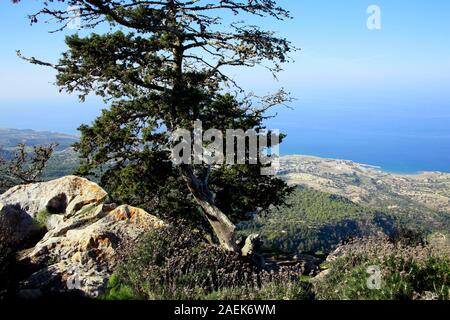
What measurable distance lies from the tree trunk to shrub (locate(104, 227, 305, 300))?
255 inches

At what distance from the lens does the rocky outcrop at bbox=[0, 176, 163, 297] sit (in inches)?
322

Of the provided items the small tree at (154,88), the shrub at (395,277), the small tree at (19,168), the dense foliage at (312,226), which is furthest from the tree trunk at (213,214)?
the dense foliage at (312,226)

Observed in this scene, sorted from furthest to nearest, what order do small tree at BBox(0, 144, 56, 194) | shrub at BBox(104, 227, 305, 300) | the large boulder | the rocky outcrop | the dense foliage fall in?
the dense foliage
small tree at BBox(0, 144, 56, 194)
the large boulder
the rocky outcrop
shrub at BBox(104, 227, 305, 300)

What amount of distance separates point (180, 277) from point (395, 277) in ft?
12.5

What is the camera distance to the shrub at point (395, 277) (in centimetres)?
648

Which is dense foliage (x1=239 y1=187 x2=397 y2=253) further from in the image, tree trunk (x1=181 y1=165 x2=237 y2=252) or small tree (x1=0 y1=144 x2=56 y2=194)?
tree trunk (x1=181 y1=165 x2=237 y2=252)

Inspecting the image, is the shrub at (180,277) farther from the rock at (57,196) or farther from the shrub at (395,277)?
the rock at (57,196)

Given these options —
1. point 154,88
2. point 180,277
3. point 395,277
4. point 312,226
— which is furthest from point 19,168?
point 312,226

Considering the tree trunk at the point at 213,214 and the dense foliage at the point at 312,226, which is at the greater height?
the tree trunk at the point at 213,214

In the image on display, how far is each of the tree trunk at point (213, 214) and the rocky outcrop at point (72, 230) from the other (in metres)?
4.95

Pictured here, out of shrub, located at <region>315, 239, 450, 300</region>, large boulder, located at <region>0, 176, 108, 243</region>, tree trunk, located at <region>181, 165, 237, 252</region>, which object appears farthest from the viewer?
tree trunk, located at <region>181, 165, 237, 252</region>

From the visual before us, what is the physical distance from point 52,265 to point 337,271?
20.8ft

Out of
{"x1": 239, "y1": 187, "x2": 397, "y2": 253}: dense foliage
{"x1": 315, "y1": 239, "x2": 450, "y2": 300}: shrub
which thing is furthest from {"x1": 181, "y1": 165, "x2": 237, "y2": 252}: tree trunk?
{"x1": 239, "y1": 187, "x2": 397, "y2": 253}: dense foliage
